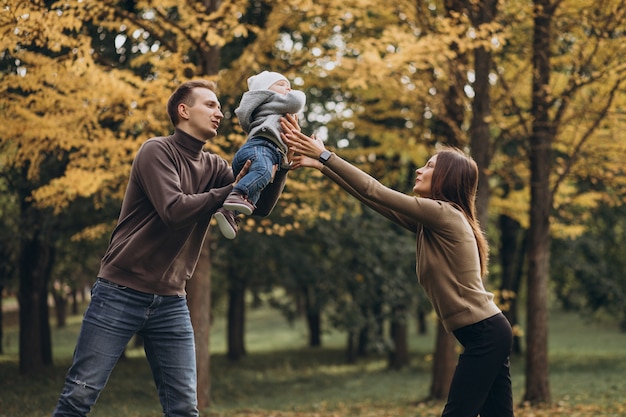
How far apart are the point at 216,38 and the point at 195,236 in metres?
4.35

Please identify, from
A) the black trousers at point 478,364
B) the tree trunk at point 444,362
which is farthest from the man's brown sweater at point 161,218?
the tree trunk at point 444,362

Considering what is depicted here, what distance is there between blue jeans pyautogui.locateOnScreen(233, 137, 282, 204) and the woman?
4.1 inches

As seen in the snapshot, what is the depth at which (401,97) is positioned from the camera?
36.7 feet

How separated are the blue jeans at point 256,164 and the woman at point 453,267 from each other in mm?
104

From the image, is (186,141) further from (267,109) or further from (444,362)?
(444,362)

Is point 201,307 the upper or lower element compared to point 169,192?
lower

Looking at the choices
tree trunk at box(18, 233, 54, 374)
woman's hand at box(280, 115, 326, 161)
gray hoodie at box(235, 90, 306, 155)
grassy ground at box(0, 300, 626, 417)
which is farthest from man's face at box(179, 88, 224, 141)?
tree trunk at box(18, 233, 54, 374)

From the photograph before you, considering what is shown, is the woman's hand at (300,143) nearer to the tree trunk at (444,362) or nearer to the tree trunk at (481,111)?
the tree trunk at (481,111)

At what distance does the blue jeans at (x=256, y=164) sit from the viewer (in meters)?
3.28

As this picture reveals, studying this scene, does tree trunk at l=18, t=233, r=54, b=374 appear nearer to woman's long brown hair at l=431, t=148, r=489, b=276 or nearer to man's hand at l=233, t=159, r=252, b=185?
man's hand at l=233, t=159, r=252, b=185

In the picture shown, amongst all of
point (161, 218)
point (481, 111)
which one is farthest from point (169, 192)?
point (481, 111)

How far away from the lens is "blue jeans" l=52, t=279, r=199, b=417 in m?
3.22

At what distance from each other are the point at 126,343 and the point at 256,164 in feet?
3.32

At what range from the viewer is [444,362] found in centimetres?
1145
